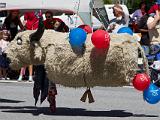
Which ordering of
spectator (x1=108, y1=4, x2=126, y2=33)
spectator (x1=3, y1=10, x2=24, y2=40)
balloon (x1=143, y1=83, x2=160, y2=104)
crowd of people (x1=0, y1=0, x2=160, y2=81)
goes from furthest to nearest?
spectator (x1=3, y1=10, x2=24, y2=40) → spectator (x1=108, y1=4, x2=126, y2=33) → crowd of people (x1=0, y1=0, x2=160, y2=81) → balloon (x1=143, y1=83, x2=160, y2=104)

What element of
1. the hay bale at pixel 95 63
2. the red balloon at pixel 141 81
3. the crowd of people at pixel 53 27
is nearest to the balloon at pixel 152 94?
the red balloon at pixel 141 81

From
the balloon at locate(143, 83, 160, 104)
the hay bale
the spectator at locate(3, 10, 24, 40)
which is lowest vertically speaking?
the balloon at locate(143, 83, 160, 104)

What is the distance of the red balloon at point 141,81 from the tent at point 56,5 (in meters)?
6.64

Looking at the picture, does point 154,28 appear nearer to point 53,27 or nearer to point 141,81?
point 53,27

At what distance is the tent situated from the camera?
658 inches

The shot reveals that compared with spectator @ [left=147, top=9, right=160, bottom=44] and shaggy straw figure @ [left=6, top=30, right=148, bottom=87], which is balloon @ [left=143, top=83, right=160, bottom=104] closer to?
shaggy straw figure @ [left=6, top=30, right=148, bottom=87]

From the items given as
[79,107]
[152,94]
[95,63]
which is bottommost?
[79,107]

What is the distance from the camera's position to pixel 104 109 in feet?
37.2

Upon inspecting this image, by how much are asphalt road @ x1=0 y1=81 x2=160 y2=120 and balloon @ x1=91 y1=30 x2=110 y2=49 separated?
3.64ft

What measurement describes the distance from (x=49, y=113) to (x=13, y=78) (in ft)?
27.7

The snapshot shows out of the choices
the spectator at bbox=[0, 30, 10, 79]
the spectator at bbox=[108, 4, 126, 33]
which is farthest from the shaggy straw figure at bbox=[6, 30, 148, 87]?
the spectator at bbox=[0, 30, 10, 79]

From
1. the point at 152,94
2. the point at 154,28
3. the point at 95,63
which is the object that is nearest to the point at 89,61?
the point at 95,63

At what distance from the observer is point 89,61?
10.0 metres

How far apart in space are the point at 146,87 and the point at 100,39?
112 cm
